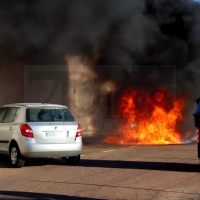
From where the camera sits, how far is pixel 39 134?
1130 cm

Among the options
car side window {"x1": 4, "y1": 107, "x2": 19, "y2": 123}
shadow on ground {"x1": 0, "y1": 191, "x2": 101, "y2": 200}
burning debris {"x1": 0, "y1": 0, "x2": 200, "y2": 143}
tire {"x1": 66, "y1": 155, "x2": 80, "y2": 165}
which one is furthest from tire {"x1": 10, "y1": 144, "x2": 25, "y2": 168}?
burning debris {"x1": 0, "y1": 0, "x2": 200, "y2": 143}

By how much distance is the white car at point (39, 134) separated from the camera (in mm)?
11258

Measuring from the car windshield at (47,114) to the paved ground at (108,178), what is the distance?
1.18m

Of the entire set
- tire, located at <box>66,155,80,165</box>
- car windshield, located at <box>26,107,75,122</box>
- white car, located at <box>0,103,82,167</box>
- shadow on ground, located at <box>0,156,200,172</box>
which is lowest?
shadow on ground, located at <box>0,156,200,172</box>

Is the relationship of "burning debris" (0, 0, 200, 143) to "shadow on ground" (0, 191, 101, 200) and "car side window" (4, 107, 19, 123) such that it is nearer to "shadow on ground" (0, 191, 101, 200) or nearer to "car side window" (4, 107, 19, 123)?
"car side window" (4, 107, 19, 123)

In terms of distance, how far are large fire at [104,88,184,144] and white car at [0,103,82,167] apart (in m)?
8.56

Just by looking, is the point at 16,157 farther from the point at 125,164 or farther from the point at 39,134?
the point at 125,164

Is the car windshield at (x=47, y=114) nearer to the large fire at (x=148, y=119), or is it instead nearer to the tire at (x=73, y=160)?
the tire at (x=73, y=160)

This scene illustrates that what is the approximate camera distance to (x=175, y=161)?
12930 millimetres

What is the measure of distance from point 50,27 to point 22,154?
419 inches

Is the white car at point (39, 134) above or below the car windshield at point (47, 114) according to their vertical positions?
below

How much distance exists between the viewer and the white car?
11258 mm

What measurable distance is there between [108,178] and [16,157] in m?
2.75

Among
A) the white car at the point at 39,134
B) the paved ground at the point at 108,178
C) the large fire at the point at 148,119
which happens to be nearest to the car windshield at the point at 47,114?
the white car at the point at 39,134
